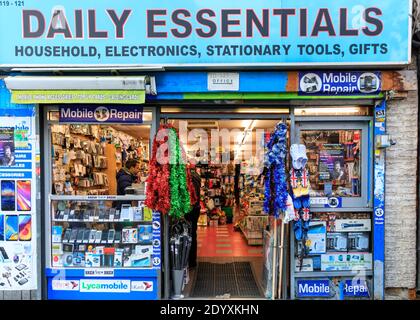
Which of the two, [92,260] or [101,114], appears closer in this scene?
[101,114]

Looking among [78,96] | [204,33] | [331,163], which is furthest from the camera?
[331,163]

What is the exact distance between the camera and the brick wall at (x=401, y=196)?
14.1ft

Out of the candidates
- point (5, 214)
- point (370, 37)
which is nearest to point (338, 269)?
point (370, 37)

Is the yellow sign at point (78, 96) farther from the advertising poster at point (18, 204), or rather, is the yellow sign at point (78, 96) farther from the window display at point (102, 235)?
the window display at point (102, 235)

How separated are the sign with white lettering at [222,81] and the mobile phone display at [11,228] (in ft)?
10.2

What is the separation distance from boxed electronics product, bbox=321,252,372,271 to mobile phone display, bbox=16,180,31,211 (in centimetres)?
402

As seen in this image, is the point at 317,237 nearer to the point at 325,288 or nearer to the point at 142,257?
the point at 325,288

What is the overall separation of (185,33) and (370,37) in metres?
2.33

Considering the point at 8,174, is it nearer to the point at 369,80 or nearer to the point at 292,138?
the point at 292,138

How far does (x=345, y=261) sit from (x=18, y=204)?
4.44 m

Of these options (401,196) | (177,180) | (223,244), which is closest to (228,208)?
(223,244)

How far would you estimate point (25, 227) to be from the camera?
14.2ft

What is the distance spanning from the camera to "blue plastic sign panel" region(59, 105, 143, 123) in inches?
173

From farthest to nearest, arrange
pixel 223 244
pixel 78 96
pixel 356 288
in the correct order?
pixel 223 244
pixel 356 288
pixel 78 96
